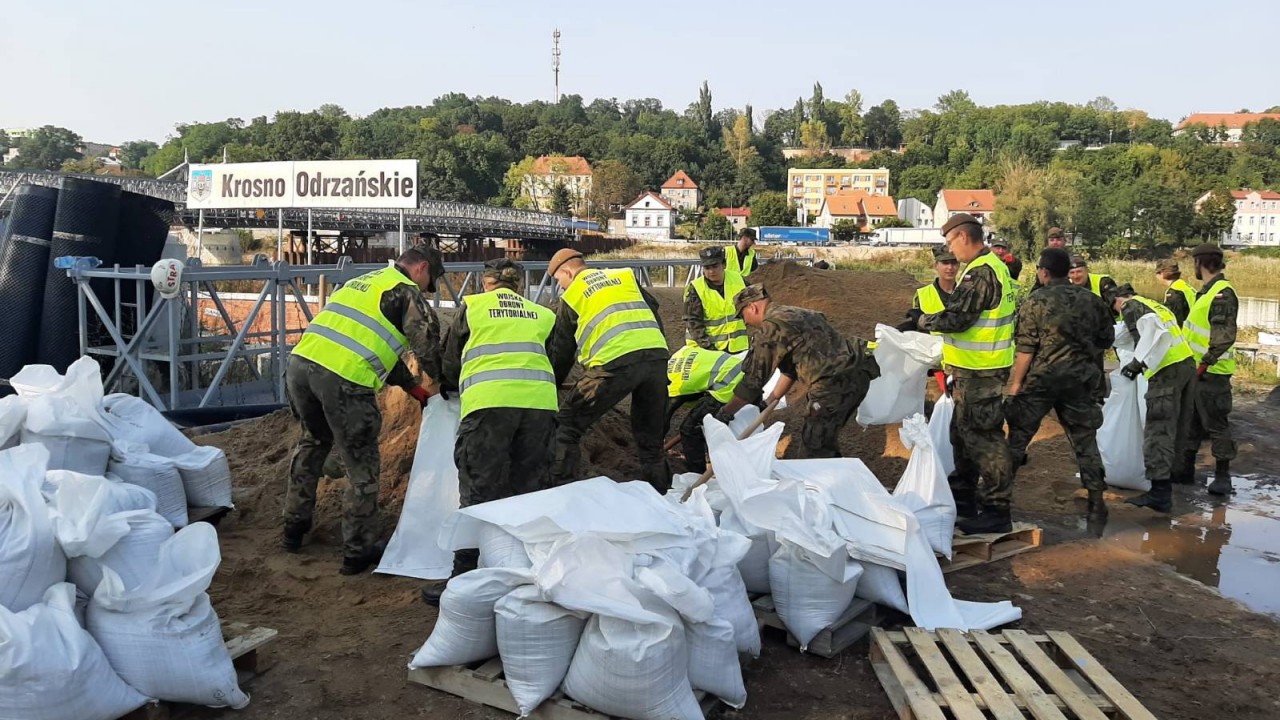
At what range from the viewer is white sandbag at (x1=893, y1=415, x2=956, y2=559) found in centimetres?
455

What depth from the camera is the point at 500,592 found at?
121 inches

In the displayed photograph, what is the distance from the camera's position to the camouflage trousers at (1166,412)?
6.37m

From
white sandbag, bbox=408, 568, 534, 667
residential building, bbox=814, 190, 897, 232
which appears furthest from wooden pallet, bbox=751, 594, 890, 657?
residential building, bbox=814, 190, 897, 232

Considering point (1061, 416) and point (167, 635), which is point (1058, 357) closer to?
point (1061, 416)

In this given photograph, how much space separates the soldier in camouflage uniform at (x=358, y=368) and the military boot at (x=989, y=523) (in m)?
3.19

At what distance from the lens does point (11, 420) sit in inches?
169

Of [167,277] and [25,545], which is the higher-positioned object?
[167,277]

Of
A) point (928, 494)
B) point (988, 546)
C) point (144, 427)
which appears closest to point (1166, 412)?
point (988, 546)

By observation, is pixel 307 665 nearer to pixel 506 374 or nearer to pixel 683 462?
pixel 506 374

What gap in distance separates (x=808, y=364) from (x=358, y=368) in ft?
8.25

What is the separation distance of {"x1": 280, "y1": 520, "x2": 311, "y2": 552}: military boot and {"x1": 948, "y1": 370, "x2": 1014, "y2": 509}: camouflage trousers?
3.86 m

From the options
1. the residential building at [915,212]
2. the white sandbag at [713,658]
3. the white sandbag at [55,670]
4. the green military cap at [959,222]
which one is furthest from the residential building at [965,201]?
the white sandbag at [55,670]

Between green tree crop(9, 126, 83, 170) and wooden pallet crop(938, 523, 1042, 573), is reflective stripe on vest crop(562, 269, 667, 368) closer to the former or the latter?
wooden pallet crop(938, 523, 1042, 573)

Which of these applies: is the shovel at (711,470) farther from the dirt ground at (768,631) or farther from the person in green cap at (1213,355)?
the person in green cap at (1213,355)
